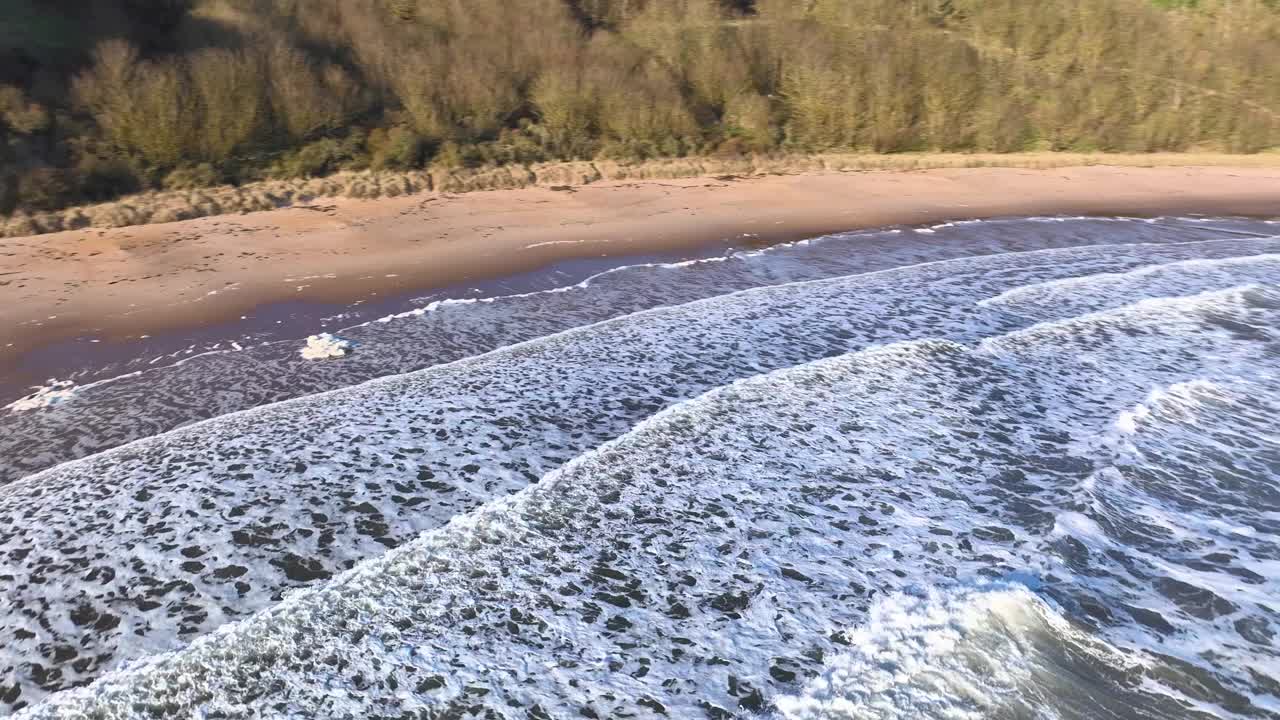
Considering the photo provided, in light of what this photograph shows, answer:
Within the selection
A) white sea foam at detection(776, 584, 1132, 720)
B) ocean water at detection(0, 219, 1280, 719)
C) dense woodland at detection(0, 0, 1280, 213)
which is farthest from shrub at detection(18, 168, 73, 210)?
white sea foam at detection(776, 584, 1132, 720)

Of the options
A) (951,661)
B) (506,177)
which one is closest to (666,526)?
(951,661)

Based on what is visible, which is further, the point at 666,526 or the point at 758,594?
the point at 666,526

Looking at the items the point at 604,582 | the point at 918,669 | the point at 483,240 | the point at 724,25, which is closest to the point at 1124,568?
the point at 918,669

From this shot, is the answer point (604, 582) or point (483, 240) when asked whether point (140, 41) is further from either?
point (604, 582)

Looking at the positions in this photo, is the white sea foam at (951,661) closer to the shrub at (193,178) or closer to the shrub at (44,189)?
the shrub at (44,189)

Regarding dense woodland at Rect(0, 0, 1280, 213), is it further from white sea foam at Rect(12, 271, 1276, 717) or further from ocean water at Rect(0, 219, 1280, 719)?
white sea foam at Rect(12, 271, 1276, 717)

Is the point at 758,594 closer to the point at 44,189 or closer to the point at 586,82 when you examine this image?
the point at 44,189
